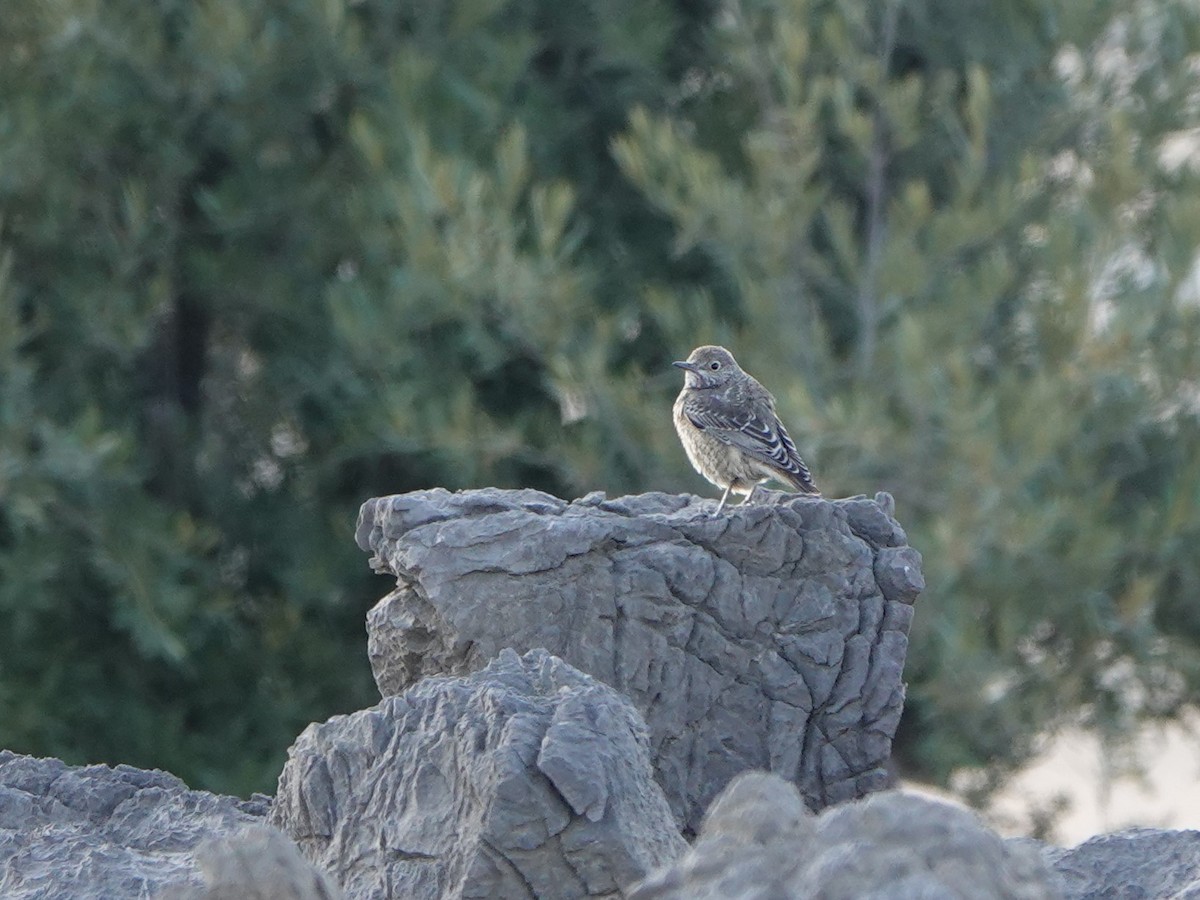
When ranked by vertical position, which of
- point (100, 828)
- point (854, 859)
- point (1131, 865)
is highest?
point (100, 828)

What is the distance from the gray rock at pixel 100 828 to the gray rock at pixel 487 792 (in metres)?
0.32

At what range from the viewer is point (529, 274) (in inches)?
409

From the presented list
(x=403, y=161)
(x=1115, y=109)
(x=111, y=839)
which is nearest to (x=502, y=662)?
(x=111, y=839)

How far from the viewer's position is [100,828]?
446 cm

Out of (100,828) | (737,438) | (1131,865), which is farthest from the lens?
(737,438)

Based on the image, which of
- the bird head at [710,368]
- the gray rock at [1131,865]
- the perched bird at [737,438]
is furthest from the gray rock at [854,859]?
the bird head at [710,368]

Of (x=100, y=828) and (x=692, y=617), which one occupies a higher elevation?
→ (x=692, y=617)

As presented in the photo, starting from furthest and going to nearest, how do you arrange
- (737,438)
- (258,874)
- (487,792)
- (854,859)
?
(737,438)
(487,792)
(258,874)
(854,859)

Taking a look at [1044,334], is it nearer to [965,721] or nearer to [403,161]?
[965,721]

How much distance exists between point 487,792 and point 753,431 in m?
3.45

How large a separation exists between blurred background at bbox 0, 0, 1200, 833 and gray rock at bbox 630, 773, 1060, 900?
6.93 m

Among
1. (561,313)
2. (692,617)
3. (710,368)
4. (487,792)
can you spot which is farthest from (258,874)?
(561,313)

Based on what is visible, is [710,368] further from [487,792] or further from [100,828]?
[487,792]

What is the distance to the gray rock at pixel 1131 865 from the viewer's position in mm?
3906
